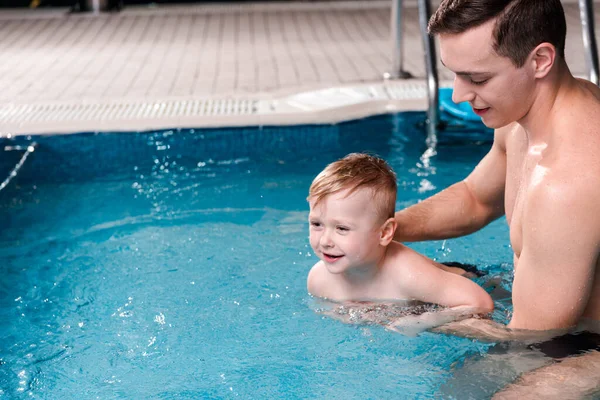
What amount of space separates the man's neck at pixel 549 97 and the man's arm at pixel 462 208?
0.69 metres

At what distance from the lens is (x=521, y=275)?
85.2 inches

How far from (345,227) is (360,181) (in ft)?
0.51

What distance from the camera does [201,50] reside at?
7.59m

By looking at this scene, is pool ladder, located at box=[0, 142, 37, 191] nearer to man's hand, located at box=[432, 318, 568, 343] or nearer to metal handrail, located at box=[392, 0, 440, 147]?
metal handrail, located at box=[392, 0, 440, 147]

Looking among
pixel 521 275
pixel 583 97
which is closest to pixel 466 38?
pixel 583 97

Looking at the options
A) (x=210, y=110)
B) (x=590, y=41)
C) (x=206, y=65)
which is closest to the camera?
(x=590, y=41)

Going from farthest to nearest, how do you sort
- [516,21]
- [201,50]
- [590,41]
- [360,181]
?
→ 1. [201,50]
2. [590,41]
3. [360,181]
4. [516,21]

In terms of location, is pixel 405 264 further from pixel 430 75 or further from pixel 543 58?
pixel 430 75

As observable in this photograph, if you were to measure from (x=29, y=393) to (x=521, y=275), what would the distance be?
5.30 ft

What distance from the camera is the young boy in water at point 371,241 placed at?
8.73 ft

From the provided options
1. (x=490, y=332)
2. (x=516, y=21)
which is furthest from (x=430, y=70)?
(x=516, y=21)

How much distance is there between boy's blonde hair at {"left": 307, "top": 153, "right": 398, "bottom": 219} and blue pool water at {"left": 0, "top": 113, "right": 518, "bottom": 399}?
0.43m

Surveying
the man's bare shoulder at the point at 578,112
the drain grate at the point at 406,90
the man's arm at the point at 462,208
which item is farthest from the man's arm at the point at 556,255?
the drain grate at the point at 406,90

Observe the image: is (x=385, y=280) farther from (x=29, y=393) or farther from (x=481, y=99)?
(x=29, y=393)
